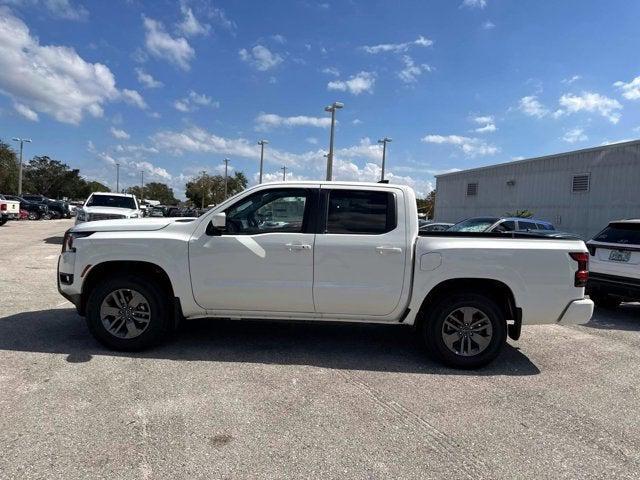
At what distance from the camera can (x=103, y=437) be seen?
10.8ft

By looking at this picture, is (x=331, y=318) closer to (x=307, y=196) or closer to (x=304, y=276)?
(x=304, y=276)

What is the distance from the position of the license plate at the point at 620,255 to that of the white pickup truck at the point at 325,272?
3.33m

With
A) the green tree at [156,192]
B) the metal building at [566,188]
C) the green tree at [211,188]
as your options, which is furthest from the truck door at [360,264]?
the green tree at [156,192]

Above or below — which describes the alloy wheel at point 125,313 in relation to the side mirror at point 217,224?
below

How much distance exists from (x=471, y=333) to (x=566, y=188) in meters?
22.1

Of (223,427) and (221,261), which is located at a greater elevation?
(221,261)

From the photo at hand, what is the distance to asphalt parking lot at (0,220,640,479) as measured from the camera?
3080 mm

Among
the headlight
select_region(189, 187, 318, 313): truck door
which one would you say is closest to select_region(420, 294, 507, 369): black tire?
select_region(189, 187, 318, 313): truck door

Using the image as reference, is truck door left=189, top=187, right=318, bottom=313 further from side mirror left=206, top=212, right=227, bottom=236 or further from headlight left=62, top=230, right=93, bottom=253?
headlight left=62, top=230, right=93, bottom=253

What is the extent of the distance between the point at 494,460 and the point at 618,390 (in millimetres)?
2116

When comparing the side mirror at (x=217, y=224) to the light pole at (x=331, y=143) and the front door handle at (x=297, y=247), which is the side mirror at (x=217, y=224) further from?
the light pole at (x=331, y=143)

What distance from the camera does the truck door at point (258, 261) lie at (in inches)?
193

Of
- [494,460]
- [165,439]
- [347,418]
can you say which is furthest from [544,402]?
[165,439]

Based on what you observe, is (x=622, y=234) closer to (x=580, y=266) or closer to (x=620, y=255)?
(x=620, y=255)
